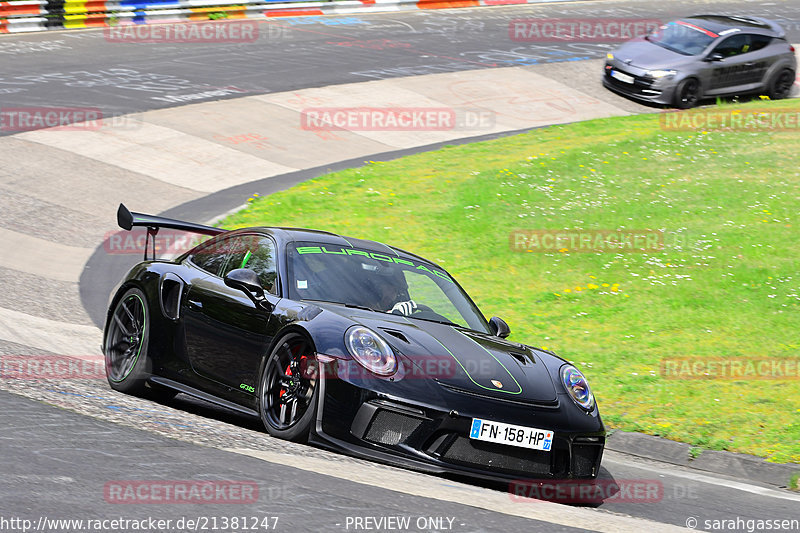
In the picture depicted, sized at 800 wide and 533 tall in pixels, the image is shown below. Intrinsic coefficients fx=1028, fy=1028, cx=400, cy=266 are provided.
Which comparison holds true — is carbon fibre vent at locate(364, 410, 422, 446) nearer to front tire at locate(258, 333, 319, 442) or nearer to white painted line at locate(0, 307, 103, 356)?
front tire at locate(258, 333, 319, 442)

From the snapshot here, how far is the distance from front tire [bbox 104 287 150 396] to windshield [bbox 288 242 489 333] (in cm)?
135

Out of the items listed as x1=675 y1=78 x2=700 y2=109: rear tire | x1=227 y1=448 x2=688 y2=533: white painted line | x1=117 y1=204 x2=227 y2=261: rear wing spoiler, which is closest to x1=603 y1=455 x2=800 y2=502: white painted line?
x1=227 y1=448 x2=688 y2=533: white painted line

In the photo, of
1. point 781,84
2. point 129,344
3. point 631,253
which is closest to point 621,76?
point 781,84

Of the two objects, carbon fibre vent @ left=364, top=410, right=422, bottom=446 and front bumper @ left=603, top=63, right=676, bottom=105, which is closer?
carbon fibre vent @ left=364, top=410, right=422, bottom=446

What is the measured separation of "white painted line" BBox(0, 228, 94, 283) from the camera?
11.6m

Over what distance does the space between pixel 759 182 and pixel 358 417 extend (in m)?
11.5

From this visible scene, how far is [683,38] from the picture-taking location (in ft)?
73.7

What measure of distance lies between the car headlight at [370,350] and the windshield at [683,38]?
57.6ft

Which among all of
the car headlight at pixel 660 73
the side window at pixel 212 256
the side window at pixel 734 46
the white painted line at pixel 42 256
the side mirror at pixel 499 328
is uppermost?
the side window at pixel 734 46

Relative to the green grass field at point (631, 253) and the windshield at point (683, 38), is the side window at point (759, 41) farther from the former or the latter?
the green grass field at point (631, 253)

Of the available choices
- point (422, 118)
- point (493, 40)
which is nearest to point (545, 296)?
point (422, 118)

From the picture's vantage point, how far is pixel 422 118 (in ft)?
68.1

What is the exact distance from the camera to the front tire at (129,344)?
24.3 feet

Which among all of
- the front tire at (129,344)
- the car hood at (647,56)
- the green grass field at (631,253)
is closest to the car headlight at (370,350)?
the front tire at (129,344)
